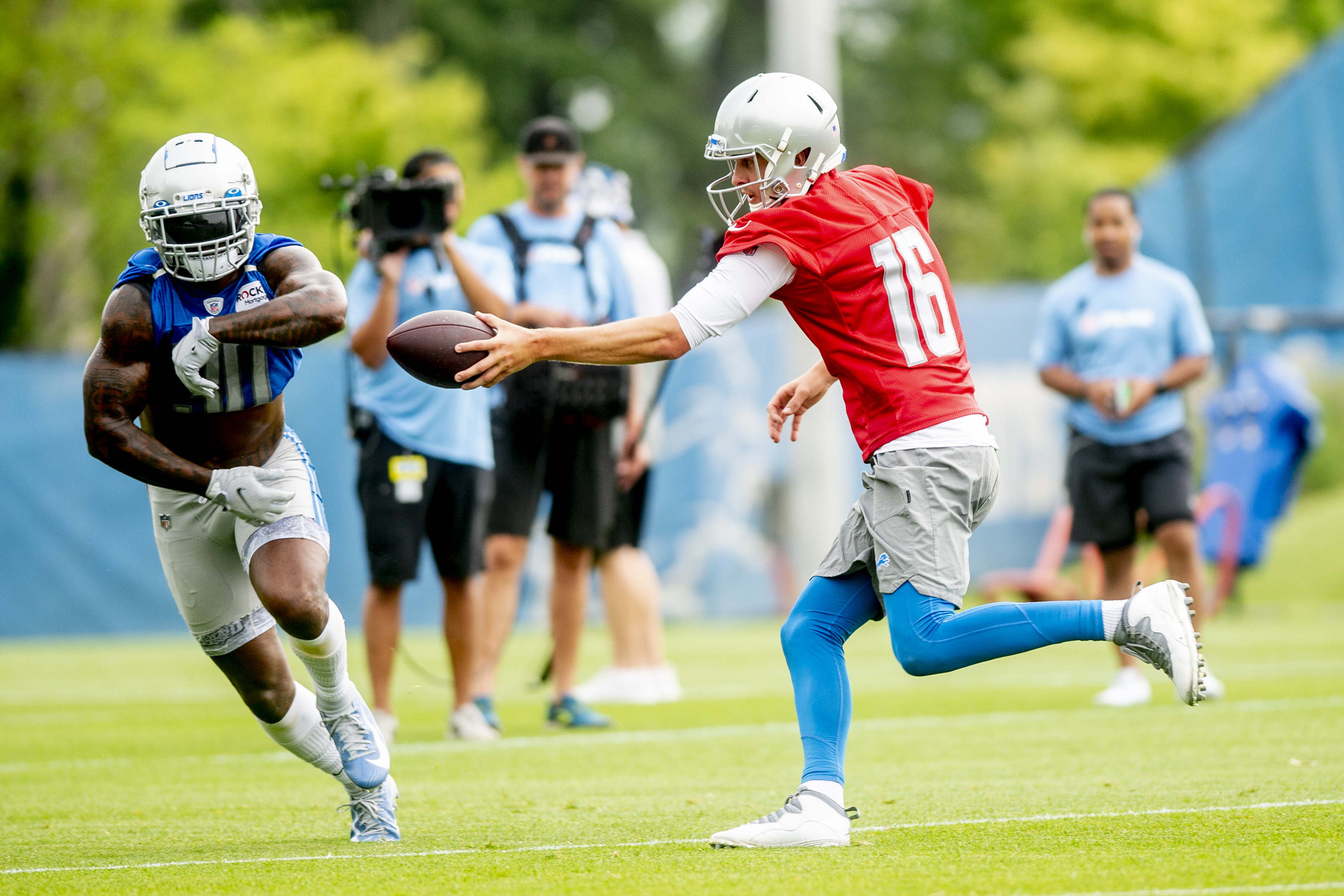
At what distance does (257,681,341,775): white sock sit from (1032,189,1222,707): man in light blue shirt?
4.26 meters

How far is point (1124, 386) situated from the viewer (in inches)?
307

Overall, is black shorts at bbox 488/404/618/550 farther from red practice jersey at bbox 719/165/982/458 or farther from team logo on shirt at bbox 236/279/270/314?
red practice jersey at bbox 719/165/982/458

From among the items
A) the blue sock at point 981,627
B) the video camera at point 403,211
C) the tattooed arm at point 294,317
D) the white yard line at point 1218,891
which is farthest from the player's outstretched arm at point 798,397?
the video camera at point 403,211

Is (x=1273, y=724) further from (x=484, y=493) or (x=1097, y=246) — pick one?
(x=484, y=493)

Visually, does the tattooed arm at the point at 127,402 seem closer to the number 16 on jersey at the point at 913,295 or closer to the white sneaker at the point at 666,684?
the number 16 on jersey at the point at 913,295

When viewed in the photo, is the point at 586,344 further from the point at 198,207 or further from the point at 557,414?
the point at 557,414

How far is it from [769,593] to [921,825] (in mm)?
10643

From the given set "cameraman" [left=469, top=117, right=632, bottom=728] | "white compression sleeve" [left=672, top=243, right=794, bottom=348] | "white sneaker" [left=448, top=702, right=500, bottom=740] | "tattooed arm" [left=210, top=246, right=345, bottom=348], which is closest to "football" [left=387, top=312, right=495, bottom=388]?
"tattooed arm" [left=210, top=246, right=345, bottom=348]

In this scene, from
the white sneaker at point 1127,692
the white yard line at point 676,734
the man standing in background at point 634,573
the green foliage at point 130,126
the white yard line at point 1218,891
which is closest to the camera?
the white yard line at point 1218,891

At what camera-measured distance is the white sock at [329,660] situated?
4.54m

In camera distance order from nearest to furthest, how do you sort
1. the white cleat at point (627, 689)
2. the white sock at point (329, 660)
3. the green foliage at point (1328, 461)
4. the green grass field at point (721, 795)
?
the green grass field at point (721, 795) → the white sock at point (329, 660) → the white cleat at point (627, 689) → the green foliage at point (1328, 461)

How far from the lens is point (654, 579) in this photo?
859cm

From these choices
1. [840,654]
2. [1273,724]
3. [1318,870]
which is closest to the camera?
[1318,870]

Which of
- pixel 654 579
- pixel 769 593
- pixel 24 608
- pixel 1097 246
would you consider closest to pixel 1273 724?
pixel 1097 246
